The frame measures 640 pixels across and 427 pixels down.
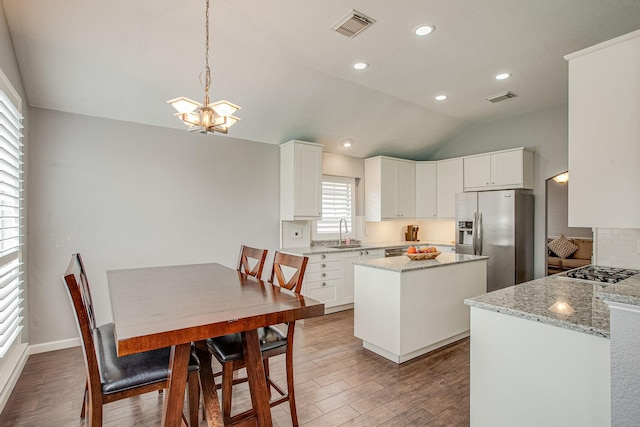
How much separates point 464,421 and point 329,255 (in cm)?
259

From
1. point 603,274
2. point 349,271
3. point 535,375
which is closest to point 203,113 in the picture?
point 535,375

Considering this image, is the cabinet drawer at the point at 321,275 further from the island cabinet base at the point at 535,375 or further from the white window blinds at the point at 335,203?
the island cabinet base at the point at 535,375

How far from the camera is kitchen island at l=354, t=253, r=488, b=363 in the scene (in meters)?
2.95

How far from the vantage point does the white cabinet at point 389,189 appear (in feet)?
17.6

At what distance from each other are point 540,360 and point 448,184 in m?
4.30

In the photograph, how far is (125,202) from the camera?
3543 millimetres

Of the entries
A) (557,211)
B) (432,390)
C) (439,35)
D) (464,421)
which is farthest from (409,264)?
(557,211)

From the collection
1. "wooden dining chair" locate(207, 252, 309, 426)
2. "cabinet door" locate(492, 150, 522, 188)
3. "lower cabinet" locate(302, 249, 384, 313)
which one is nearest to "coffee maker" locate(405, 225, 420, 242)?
"lower cabinet" locate(302, 249, 384, 313)

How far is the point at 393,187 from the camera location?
550cm

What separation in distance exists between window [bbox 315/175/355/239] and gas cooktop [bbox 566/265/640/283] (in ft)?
10.7

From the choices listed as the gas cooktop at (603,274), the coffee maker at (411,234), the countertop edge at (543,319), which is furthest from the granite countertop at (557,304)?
the coffee maker at (411,234)

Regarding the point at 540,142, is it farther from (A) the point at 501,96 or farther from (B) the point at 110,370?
(B) the point at 110,370

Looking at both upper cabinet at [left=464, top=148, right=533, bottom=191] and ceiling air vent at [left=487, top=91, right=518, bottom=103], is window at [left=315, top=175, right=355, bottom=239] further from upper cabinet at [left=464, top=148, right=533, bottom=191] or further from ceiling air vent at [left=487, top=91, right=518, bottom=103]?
ceiling air vent at [left=487, top=91, right=518, bottom=103]

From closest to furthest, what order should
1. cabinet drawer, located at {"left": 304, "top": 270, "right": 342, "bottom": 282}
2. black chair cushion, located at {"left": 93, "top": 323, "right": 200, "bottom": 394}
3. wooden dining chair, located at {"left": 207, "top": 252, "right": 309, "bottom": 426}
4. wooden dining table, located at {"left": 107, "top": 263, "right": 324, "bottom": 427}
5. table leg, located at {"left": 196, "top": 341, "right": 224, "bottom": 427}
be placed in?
wooden dining table, located at {"left": 107, "top": 263, "right": 324, "bottom": 427}
black chair cushion, located at {"left": 93, "top": 323, "right": 200, "bottom": 394}
table leg, located at {"left": 196, "top": 341, "right": 224, "bottom": 427}
wooden dining chair, located at {"left": 207, "top": 252, "right": 309, "bottom": 426}
cabinet drawer, located at {"left": 304, "top": 270, "right": 342, "bottom": 282}
